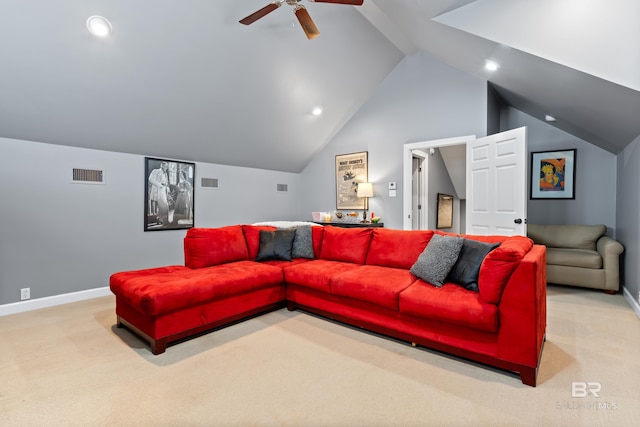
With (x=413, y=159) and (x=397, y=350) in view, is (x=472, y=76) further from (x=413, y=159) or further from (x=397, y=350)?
(x=397, y=350)

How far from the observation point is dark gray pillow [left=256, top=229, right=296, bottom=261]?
11.9ft

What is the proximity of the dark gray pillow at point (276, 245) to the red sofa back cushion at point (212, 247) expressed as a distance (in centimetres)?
22

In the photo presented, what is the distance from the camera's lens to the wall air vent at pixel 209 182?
4953mm

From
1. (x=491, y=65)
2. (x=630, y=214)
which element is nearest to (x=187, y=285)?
(x=491, y=65)

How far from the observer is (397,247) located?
3.19m

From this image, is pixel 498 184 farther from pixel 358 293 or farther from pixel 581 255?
pixel 358 293

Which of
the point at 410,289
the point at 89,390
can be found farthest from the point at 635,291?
the point at 89,390

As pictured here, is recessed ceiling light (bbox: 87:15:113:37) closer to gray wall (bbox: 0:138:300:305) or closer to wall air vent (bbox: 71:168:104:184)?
gray wall (bbox: 0:138:300:305)

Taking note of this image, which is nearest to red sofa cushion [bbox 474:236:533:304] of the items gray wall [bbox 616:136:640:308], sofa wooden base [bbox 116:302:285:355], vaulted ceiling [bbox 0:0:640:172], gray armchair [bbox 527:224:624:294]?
vaulted ceiling [bbox 0:0:640:172]

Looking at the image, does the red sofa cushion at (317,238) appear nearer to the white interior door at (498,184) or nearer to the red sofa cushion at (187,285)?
the red sofa cushion at (187,285)

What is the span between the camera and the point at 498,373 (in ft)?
6.86

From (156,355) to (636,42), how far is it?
408 centimetres

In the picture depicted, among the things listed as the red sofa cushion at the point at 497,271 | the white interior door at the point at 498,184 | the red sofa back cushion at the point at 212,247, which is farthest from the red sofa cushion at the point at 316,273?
the white interior door at the point at 498,184

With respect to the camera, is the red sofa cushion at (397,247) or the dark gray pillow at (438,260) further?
the red sofa cushion at (397,247)
